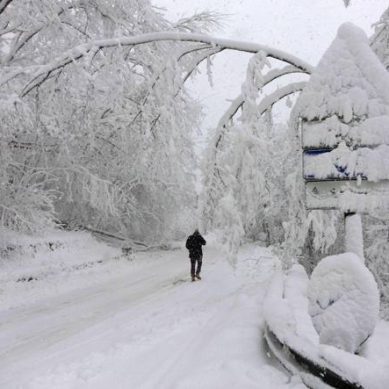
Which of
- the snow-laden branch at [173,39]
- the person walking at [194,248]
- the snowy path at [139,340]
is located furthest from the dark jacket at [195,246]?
the snow-laden branch at [173,39]

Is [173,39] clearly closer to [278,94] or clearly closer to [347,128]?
[278,94]

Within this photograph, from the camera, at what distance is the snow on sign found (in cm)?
586

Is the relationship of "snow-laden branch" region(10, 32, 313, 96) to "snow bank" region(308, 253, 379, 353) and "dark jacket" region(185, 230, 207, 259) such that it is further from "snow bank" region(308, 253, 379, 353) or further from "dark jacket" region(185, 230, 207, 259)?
"dark jacket" region(185, 230, 207, 259)

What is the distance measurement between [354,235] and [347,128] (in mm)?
1271

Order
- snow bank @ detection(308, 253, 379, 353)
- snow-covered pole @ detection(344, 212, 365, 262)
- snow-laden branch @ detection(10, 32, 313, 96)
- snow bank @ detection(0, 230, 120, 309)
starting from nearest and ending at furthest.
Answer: snow bank @ detection(308, 253, 379, 353) < snow-covered pole @ detection(344, 212, 365, 262) < snow-laden branch @ detection(10, 32, 313, 96) < snow bank @ detection(0, 230, 120, 309)

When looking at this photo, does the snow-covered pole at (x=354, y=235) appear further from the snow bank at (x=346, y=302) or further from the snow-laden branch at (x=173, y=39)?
the snow-laden branch at (x=173, y=39)

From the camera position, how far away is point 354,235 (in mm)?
6070

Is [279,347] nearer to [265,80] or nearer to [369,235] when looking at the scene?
[265,80]

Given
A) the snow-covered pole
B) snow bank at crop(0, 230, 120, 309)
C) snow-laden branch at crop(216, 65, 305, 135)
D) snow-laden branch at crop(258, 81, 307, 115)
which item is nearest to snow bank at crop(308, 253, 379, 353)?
the snow-covered pole

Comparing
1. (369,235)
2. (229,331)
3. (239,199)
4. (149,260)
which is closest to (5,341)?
(229,331)

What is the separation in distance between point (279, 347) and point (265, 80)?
12.3ft

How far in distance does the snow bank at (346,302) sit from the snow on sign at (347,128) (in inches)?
33.6

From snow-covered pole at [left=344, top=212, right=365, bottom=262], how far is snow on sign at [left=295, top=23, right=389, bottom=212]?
0.24 meters

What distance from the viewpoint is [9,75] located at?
25.5 feet
